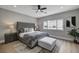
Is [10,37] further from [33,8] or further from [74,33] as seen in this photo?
[74,33]

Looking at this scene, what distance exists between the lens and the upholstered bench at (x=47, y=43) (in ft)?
3.86

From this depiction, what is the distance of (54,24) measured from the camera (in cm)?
129

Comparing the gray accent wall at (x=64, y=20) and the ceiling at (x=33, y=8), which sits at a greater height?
the ceiling at (x=33, y=8)

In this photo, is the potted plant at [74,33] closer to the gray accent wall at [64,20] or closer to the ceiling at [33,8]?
the gray accent wall at [64,20]

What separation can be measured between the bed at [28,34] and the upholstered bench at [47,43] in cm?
10

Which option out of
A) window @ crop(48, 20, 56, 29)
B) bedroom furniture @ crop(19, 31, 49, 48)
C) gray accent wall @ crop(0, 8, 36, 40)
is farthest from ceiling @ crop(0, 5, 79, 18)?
bedroom furniture @ crop(19, 31, 49, 48)

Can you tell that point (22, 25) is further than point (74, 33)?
Yes

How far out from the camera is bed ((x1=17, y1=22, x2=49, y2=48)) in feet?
4.10

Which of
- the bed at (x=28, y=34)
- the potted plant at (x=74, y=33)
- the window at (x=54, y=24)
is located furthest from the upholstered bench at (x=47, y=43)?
the potted plant at (x=74, y=33)

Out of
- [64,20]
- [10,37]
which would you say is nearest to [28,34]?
[10,37]

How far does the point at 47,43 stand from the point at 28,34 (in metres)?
0.53

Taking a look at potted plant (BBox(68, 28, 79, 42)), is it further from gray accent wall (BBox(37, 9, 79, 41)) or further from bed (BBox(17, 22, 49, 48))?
bed (BBox(17, 22, 49, 48))
